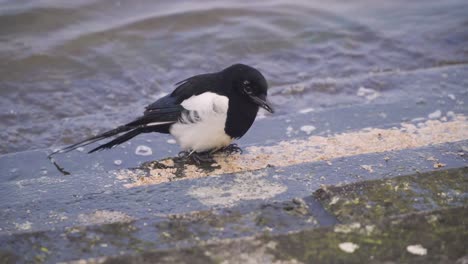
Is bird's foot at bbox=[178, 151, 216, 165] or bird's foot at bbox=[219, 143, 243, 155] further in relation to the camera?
bird's foot at bbox=[219, 143, 243, 155]

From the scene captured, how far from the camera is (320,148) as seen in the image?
129 inches

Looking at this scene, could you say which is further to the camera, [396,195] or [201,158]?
[201,158]

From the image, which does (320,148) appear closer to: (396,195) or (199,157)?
(199,157)

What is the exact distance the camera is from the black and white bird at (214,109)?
3432mm

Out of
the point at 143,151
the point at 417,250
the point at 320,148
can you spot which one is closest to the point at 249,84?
the point at 320,148

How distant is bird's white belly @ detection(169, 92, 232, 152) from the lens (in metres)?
3.44

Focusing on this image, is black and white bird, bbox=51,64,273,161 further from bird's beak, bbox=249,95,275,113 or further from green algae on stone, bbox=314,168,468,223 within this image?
green algae on stone, bbox=314,168,468,223

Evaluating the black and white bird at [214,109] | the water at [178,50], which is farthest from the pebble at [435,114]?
the black and white bird at [214,109]

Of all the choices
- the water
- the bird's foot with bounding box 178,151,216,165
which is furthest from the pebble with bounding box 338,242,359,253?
the water

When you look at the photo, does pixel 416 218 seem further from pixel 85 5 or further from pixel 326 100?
pixel 85 5

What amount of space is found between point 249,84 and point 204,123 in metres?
0.31

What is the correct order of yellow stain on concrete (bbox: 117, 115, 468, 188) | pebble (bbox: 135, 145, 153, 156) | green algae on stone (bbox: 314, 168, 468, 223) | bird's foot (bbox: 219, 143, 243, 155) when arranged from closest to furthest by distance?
green algae on stone (bbox: 314, 168, 468, 223) → yellow stain on concrete (bbox: 117, 115, 468, 188) → bird's foot (bbox: 219, 143, 243, 155) → pebble (bbox: 135, 145, 153, 156)

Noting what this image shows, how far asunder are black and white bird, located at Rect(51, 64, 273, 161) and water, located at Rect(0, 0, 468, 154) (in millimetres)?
1663

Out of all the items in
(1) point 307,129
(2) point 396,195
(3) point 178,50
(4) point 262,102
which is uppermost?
(2) point 396,195
